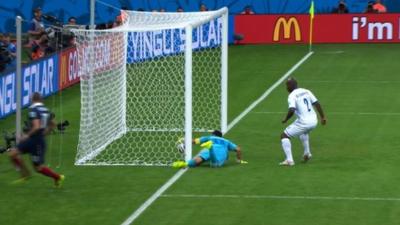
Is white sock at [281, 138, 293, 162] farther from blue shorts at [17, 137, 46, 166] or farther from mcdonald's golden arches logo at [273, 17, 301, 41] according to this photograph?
mcdonald's golden arches logo at [273, 17, 301, 41]

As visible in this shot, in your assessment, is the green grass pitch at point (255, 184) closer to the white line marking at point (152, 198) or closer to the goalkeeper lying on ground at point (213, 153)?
the white line marking at point (152, 198)

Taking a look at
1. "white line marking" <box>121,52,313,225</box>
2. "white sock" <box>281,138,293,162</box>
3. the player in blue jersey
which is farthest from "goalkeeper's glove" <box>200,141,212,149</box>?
the player in blue jersey

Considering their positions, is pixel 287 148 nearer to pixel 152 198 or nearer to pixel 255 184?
pixel 255 184

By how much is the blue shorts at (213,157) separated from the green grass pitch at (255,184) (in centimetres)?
20

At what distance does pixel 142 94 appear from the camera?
1045 inches

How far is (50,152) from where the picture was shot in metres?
22.9

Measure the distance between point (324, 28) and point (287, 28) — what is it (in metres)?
1.50

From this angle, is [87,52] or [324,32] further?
[324,32]

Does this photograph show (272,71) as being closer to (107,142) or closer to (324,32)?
(324,32)

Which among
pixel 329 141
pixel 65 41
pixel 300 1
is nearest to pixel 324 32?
pixel 300 1

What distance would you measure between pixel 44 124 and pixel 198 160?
12.0ft

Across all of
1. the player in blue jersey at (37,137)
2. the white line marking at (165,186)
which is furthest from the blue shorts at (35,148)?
the white line marking at (165,186)

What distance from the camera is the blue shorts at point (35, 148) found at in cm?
1820

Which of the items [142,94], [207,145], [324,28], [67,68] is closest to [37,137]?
[207,145]
